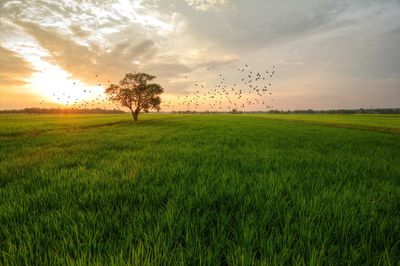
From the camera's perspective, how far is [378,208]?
3070mm

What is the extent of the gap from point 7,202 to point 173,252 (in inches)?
118

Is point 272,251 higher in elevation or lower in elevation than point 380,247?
higher

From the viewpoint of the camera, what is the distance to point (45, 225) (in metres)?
2.45

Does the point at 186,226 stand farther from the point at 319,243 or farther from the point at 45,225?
the point at 45,225

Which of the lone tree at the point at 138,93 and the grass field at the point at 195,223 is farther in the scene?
the lone tree at the point at 138,93

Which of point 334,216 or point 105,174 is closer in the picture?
point 334,216

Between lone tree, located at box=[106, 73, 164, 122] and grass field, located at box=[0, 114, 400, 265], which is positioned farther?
lone tree, located at box=[106, 73, 164, 122]

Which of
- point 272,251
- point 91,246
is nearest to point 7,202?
point 91,246

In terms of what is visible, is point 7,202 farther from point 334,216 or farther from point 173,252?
point 334,216

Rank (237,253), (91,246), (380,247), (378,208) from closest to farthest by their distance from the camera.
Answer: (237,253)
(91,246)
(380,247)
(378,208)

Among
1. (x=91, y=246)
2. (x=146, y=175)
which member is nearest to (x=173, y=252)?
(x=91, y=246)

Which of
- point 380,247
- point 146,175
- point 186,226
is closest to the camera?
point 380,247

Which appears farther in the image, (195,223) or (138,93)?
(138,93)

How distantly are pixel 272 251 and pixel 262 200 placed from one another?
1.29 meters
